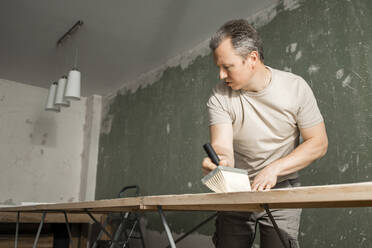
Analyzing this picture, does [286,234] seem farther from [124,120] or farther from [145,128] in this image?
[124,120]

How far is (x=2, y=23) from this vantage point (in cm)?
323

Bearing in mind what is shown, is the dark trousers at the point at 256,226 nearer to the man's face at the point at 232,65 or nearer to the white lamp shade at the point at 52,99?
the man's face at the point at 232,65

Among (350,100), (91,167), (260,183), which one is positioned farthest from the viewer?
(91,167)

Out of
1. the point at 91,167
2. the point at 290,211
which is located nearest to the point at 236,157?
the point at 290,211

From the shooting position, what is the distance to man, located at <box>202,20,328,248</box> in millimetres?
1407

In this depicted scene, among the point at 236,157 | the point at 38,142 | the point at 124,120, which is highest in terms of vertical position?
the point at 124,120

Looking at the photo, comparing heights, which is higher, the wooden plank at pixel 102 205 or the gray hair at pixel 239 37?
the gray hair at pixel 239 37

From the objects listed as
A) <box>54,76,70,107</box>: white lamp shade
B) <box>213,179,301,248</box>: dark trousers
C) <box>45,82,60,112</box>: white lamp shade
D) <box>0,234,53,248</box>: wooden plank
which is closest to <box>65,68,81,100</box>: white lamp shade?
<box>54,76,70,107</box>: white lamp shade

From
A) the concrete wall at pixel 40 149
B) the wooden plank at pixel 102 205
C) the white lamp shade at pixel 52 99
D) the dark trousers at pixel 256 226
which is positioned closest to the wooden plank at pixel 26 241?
the concrete wall at pixel 40 149

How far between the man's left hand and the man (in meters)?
0.23

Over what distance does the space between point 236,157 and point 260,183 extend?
0.49 meters

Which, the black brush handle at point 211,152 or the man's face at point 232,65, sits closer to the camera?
the black brush handle at point 211,152

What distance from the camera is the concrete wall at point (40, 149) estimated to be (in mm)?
4426

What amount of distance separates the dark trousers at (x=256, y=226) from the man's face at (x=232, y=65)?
476 mm
